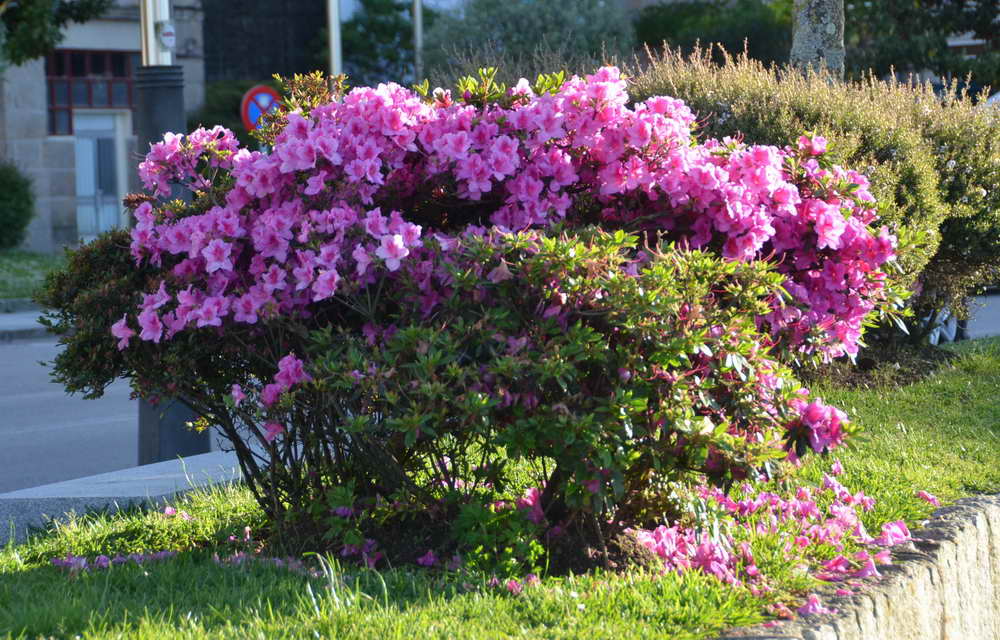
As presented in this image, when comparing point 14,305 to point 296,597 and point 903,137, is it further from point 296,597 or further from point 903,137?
point 296,597

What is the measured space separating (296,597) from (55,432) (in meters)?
6.10

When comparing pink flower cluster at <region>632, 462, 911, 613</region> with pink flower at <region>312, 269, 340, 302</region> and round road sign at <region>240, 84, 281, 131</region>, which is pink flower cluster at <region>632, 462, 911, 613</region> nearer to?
pink flower at <region>312, 269, 340, 302</region>

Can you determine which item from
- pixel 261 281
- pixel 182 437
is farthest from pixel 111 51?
pixel 261 281

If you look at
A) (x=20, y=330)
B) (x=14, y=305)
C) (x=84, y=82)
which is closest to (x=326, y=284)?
(x=20, y=330)

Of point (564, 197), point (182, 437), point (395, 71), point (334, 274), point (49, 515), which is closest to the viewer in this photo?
point (334, 274)

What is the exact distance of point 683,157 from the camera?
426 centimetres

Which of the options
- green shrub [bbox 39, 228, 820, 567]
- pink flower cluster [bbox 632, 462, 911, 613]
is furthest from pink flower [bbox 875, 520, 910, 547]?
green shrub [bbox 39, 228, 820, 567]

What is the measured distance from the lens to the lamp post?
676 centimetres

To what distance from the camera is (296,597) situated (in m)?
3.75

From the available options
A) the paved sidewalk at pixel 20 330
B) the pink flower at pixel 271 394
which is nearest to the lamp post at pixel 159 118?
the pink flower at pixel 271 394

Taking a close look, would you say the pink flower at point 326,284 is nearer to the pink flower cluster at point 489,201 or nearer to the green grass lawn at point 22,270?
the pink flower cluster at point 489,201

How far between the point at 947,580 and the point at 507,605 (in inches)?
70.7

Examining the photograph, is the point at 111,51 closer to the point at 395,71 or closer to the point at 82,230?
the point at 82,230

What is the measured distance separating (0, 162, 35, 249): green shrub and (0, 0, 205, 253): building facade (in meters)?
1.07
